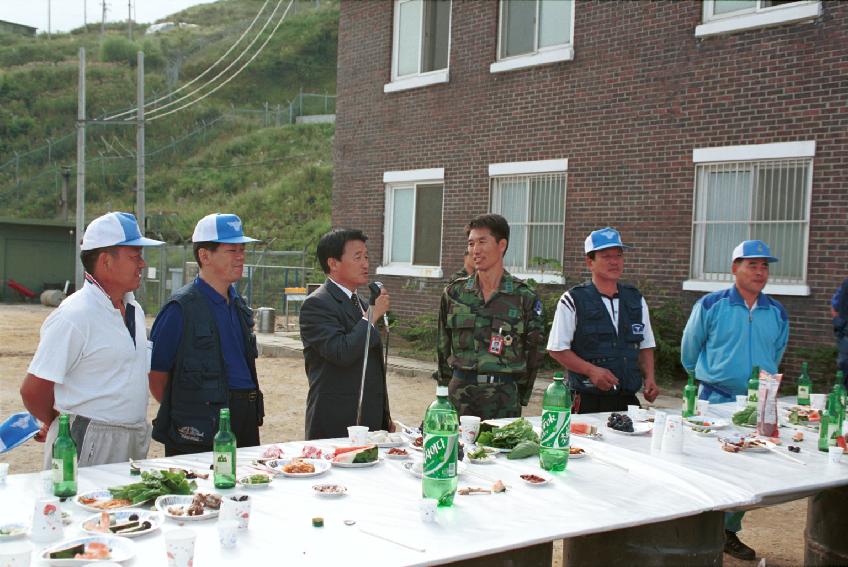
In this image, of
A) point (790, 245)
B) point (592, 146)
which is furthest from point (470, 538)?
point (592, 146)

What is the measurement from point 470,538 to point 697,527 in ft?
4.12

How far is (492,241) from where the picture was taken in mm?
5066

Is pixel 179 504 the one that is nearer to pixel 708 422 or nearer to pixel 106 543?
pixel 106 543

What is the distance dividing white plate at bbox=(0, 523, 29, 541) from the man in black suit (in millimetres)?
1950

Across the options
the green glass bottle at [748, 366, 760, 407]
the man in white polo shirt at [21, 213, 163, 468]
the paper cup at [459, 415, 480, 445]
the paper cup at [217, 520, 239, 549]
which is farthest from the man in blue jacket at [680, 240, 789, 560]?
the paper cup at [217, 520, 239, 549]

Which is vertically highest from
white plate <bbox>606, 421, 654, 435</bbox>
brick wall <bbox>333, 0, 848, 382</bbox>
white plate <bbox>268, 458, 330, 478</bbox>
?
brick wall <bbox>333, 0, 848, 382</bbox>

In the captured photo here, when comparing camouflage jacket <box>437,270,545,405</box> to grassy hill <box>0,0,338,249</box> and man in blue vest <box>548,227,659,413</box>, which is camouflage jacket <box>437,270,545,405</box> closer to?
man in blue vest <box>548,227,659,413</box>

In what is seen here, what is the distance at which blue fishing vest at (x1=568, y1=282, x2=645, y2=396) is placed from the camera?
5293mm

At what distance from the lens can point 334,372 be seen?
14.6ft

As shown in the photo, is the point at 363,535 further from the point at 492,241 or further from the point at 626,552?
the point at 492,241

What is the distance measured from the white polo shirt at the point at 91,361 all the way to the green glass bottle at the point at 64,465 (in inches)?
22.1

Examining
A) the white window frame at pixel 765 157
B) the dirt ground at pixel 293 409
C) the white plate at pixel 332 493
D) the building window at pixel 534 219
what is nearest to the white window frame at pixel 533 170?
the building window at pixel 534 219

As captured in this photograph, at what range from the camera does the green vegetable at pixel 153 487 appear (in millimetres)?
2895

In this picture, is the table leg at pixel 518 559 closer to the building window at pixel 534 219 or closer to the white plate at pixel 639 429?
the white plate at pixel 639 429
